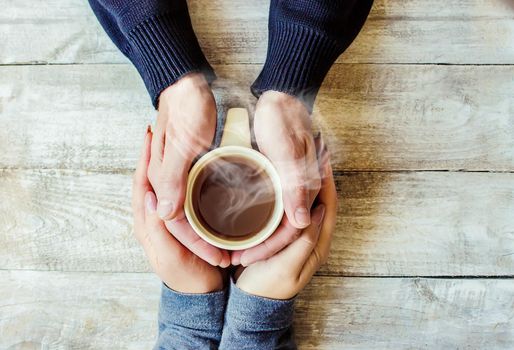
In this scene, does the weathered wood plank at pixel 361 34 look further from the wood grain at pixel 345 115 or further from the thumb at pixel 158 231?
the thumb at pixel 158 231

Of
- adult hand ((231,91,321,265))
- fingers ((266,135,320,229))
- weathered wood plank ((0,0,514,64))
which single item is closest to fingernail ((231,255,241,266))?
adult hand ((231,91,321,265))

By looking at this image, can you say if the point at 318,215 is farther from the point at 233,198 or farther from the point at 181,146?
the point at 181,146

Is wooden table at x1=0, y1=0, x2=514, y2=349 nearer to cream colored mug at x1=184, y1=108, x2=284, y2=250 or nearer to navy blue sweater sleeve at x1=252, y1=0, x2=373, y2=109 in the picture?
navy blue sweater sleeve at x1=252, y1=0, x2=373, y2=109

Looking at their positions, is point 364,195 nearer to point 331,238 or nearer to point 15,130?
point 331,238

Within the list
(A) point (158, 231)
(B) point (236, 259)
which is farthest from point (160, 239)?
(B) point (236, 259)

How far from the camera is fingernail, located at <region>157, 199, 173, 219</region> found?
2.68 feet

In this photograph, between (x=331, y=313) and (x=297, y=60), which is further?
Answer: (x=331, y=313)

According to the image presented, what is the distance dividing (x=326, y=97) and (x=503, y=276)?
0.45 metres

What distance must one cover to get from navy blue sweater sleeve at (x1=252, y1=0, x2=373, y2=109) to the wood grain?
0.26 feet

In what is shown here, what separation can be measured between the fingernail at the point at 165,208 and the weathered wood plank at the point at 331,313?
23 cm

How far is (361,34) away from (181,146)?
1.32ft

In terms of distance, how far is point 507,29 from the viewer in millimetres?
1013

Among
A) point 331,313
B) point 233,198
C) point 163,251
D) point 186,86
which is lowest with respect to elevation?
point 331,313

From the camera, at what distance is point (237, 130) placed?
0.86 m
